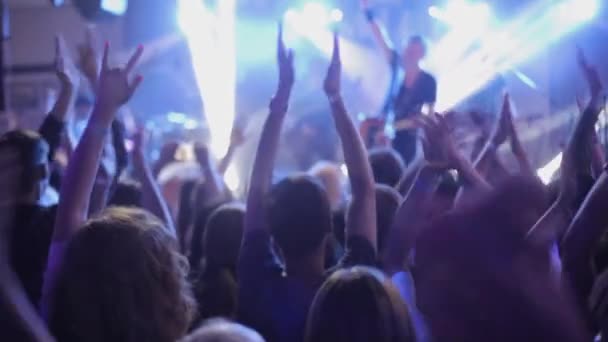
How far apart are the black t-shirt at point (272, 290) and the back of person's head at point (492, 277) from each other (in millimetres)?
561

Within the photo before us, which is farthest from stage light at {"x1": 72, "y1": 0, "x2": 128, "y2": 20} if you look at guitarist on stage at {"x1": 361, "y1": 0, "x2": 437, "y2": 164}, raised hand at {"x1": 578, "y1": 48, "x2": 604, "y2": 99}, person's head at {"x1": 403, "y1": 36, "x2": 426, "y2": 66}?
raised hand at {"x1": 578, "y1": 48, "x2": 604, "y2": 99}

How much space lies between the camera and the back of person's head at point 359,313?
151 cm

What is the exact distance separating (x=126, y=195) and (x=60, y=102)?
46cm

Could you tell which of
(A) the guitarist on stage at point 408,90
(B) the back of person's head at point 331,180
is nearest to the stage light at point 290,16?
(A) the guitarist on stage at point 408,90

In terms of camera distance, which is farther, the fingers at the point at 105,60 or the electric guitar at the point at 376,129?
the electric guitar at the point at 376,129

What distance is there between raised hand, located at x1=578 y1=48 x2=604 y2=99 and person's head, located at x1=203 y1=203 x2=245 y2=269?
128 centimetres

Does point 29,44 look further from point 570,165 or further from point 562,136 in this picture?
point 570,165

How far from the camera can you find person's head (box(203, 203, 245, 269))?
2.57 m

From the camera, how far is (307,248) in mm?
2127

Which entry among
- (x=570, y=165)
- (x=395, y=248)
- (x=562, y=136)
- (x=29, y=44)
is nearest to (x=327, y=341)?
(x=395, y=248)

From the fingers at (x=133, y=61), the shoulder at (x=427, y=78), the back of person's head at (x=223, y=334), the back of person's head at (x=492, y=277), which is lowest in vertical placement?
the shoulder at (x=427, y=78)

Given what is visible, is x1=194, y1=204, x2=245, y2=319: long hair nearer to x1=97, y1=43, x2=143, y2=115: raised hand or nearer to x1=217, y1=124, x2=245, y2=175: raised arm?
x1=97, y1=43, x2=143, y2=115: raised hand

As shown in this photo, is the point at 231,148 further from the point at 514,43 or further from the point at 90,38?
the point at 514,43

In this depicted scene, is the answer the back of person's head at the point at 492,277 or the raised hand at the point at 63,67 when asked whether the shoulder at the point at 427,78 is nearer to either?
the raised hand at the point at 63,67
